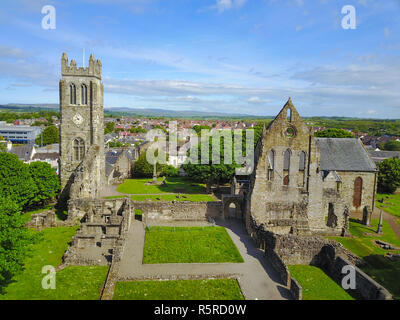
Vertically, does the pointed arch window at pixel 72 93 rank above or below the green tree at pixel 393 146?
above

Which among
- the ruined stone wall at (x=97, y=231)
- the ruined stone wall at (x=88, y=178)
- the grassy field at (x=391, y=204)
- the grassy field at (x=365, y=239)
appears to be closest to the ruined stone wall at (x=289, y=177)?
the grassy field at (x=365, y=239)

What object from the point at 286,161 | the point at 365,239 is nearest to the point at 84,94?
the point at 286,161

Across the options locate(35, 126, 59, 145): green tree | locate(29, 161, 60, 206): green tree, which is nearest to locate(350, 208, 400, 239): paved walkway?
locate(29, 161, 60, 206): green tree

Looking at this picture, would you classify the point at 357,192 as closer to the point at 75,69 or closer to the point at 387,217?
the point at 387,217

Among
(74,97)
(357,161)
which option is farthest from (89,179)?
(357,161)

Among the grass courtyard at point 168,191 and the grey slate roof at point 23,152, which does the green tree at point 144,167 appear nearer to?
the grass courtyard at point 168,191
